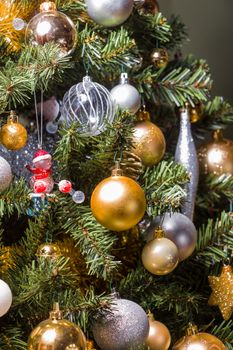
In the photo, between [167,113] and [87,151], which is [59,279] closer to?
[87,151]

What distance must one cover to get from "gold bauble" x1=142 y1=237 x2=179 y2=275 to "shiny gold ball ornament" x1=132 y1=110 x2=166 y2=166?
0.13 meters

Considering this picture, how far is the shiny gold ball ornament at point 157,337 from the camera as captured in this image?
0.93 meters

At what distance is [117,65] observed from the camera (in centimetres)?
100

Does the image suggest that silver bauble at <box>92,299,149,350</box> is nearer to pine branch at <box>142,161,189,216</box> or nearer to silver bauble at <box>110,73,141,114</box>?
pine branch at <box>142,161,189,216</box>

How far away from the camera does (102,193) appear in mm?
866

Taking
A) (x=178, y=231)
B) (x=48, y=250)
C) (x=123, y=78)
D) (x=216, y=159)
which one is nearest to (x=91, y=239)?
(x=48, y=250)

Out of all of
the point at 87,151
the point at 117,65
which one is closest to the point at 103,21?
the point at 117,65

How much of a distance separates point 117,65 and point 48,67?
0.17 metres

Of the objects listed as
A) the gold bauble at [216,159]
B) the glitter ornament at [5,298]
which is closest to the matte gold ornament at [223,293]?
the gold bauble at [216,159]

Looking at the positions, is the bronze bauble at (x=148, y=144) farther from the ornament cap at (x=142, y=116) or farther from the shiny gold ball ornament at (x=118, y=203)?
the shiny gold ball ornament at (x=118, y=203)

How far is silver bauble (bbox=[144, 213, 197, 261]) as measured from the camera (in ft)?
3.24

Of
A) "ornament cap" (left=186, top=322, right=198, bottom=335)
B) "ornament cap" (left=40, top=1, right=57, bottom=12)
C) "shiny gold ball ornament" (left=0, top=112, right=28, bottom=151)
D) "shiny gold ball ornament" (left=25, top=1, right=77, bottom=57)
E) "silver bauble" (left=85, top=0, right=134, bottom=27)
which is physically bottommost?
"ornament cap" (left=186, top=322, right=198, bottom=335)

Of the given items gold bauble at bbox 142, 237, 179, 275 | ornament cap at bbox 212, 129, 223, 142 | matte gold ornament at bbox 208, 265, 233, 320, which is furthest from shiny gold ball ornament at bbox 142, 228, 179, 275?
ornament cap at bbox 212, 129, 223, 142

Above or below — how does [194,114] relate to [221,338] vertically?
above
